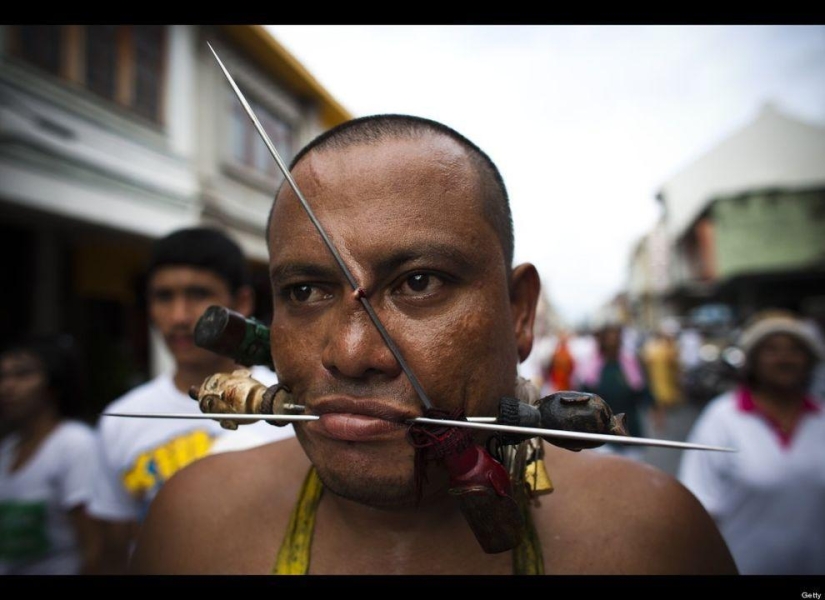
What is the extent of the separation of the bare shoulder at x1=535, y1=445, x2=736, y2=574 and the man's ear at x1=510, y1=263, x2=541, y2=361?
15.2 inches

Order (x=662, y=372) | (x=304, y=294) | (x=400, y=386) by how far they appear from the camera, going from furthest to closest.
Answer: (x=662, y=372) < (x=304, y=294) < (x=400, y=386)

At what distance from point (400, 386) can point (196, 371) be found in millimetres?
1644

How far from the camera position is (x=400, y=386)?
3.28 feet

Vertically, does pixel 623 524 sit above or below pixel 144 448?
above

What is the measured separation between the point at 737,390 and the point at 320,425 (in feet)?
9.79

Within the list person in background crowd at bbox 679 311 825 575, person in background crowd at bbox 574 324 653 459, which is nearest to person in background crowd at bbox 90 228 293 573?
person in background crowd at bbox 679 311 825 575

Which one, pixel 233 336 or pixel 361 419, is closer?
pixel 361 419

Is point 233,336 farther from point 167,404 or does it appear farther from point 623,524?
point 167,404

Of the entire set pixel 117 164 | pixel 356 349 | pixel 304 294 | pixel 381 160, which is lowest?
pixel 356 349

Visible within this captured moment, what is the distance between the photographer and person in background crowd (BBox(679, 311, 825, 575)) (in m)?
2.48

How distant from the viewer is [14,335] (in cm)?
681

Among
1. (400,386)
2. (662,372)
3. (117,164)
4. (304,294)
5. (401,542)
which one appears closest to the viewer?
(400,386)

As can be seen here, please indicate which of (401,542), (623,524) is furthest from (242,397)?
(623,524)
